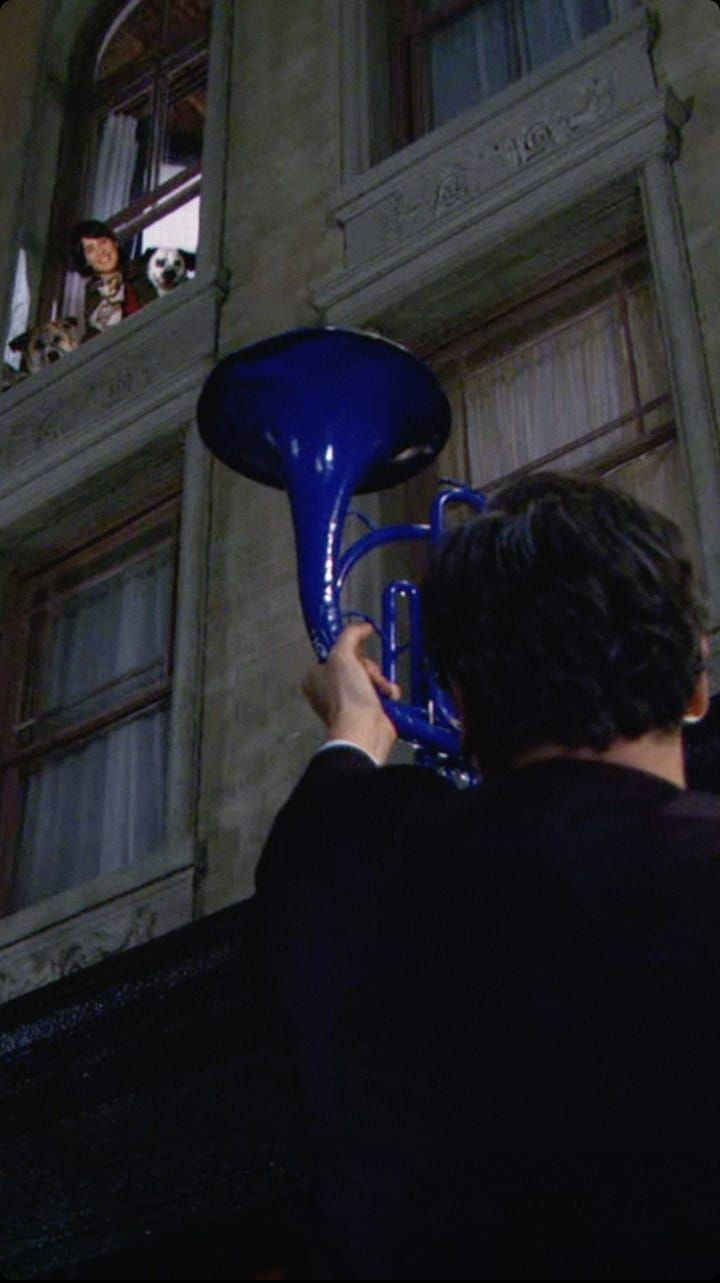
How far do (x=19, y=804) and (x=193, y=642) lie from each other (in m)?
1.18

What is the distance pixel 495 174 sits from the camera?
20.4 feet

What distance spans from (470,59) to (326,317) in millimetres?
1924

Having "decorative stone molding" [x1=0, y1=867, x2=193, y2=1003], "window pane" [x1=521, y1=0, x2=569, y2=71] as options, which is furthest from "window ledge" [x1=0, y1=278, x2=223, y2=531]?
"decorative stone molding" [x1=0, y1=867, x2=193, y2=1003]

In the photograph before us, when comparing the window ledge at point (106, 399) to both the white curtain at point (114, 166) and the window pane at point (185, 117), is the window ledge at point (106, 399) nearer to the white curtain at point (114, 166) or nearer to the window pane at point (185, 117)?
the white curtain at point (114, 166)

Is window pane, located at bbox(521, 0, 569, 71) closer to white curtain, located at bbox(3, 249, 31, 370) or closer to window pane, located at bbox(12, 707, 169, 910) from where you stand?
white curtain, located at bbox(3, 249, 31, 370)

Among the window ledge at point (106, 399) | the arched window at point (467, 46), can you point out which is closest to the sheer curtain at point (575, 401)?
the window ledge at point (106, 399)

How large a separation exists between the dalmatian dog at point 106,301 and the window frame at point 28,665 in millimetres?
1498

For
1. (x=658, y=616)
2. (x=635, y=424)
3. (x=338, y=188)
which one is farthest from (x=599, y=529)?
(x=338, y=188)

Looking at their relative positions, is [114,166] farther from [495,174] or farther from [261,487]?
[261,487]

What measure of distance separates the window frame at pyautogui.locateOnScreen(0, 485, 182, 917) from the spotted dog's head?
5.10ft

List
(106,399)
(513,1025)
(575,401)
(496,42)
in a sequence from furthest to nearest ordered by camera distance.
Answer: (496,42) < (106,399) < (575,401) < (513,1025)

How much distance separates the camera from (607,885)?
1165 mm

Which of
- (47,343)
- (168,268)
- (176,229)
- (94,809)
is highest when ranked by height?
(176,229)

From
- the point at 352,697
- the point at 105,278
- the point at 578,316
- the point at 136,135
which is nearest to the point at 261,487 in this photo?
the point at 578,316
